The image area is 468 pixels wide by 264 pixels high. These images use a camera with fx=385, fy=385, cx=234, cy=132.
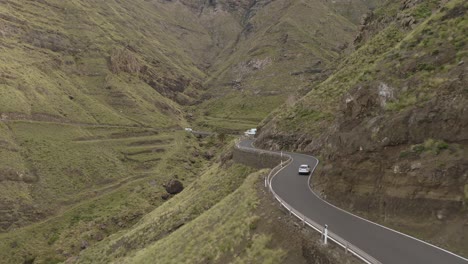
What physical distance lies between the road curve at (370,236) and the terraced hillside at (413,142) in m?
0.59

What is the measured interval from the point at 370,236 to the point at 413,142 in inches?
198

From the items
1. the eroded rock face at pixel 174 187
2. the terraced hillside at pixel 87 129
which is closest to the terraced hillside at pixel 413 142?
the terraced hillside at pixel 87 129

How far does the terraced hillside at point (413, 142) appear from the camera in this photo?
1509 centimetres

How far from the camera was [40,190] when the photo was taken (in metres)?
81.0

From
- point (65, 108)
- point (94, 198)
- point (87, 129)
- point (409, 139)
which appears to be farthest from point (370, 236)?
point (65, 108)

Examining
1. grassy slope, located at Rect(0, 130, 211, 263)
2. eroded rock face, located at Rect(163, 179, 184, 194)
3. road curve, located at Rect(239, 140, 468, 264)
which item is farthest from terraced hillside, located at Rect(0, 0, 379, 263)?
road curve, located at Rect(239, 140, 468, 264)

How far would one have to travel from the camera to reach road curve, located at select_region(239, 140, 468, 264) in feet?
43.2

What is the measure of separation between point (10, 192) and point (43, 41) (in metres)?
101

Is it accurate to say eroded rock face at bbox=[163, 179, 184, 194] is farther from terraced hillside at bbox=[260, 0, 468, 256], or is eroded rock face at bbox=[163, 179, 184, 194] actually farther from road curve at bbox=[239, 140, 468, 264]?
terraced hillside at bbox=[260, 0, 468, 256]

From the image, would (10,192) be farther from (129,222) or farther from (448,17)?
(448,17)

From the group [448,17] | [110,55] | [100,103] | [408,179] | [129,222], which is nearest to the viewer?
[408,179]

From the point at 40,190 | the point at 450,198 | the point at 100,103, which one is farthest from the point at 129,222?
the point at 100,103

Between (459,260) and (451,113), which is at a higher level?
(451,113)

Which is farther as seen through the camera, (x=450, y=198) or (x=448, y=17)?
(x=448, y=17)
